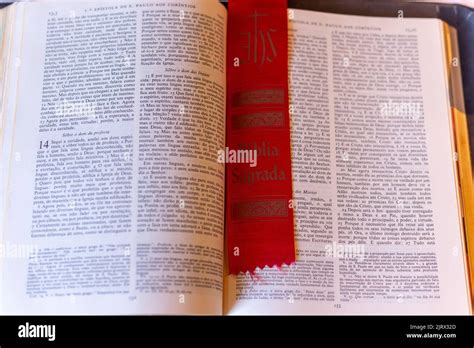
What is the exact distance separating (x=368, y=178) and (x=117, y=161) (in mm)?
277

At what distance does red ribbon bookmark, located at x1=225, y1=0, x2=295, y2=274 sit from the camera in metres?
0.62

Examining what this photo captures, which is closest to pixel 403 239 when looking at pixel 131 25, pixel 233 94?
pixel 233 94

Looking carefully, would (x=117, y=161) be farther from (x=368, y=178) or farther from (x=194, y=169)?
(x=368, y=178)

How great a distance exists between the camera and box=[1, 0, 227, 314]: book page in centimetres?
58

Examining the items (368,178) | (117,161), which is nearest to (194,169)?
(117,161)

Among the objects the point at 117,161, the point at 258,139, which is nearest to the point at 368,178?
the point at 258,139

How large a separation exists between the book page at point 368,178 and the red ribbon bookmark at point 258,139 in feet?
0.05

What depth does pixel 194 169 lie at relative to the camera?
1.99ft

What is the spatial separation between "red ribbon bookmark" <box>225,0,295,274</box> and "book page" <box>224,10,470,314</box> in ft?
0.05

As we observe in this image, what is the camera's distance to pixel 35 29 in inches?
26.2

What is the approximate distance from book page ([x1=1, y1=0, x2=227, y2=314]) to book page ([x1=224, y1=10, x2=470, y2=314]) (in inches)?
3.3

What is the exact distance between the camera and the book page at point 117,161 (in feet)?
1.90
